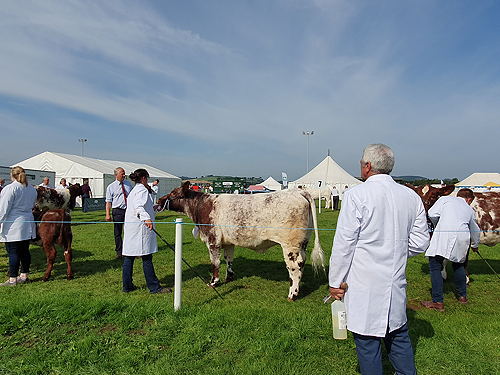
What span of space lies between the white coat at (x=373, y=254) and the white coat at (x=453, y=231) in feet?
10.2

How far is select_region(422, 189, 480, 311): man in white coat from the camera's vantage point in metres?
5.20

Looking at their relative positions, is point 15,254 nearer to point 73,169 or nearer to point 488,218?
point 488,218

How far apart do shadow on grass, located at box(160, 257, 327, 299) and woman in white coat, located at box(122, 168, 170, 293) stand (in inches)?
33.7

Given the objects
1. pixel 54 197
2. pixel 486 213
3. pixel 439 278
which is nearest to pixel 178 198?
pixel 439 278

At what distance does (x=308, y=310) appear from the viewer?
199 inches

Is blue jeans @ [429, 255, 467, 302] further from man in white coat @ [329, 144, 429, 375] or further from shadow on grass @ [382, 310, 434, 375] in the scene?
man in white coat @ [329, 144, 429, 375]

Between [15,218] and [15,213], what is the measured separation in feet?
0.31

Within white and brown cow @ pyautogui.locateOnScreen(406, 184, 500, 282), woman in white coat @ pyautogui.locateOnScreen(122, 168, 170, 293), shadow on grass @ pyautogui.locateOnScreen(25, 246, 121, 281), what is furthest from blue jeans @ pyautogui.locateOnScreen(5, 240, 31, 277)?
white and brown cow @ pyautogui.locateOnScreen(406, 184, 500, 282)

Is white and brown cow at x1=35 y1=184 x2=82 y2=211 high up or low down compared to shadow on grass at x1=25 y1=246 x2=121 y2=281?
up

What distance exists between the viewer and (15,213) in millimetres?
6047

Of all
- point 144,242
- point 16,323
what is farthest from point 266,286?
point 16,323

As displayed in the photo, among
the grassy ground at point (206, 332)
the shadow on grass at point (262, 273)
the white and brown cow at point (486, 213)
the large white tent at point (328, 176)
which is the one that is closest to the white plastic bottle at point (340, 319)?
the grassy ground at point (206, 332)

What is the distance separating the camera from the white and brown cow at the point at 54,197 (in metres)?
11.6

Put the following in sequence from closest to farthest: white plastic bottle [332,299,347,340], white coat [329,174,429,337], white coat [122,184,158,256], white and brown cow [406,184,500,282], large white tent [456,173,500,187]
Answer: white coat [329,174,429,337] → white plastic bottle [332,299,347,340] → white coat [122,184,158,256] → white and brown cow [406,184,500,282] → large white tent [456,173,500,187]
